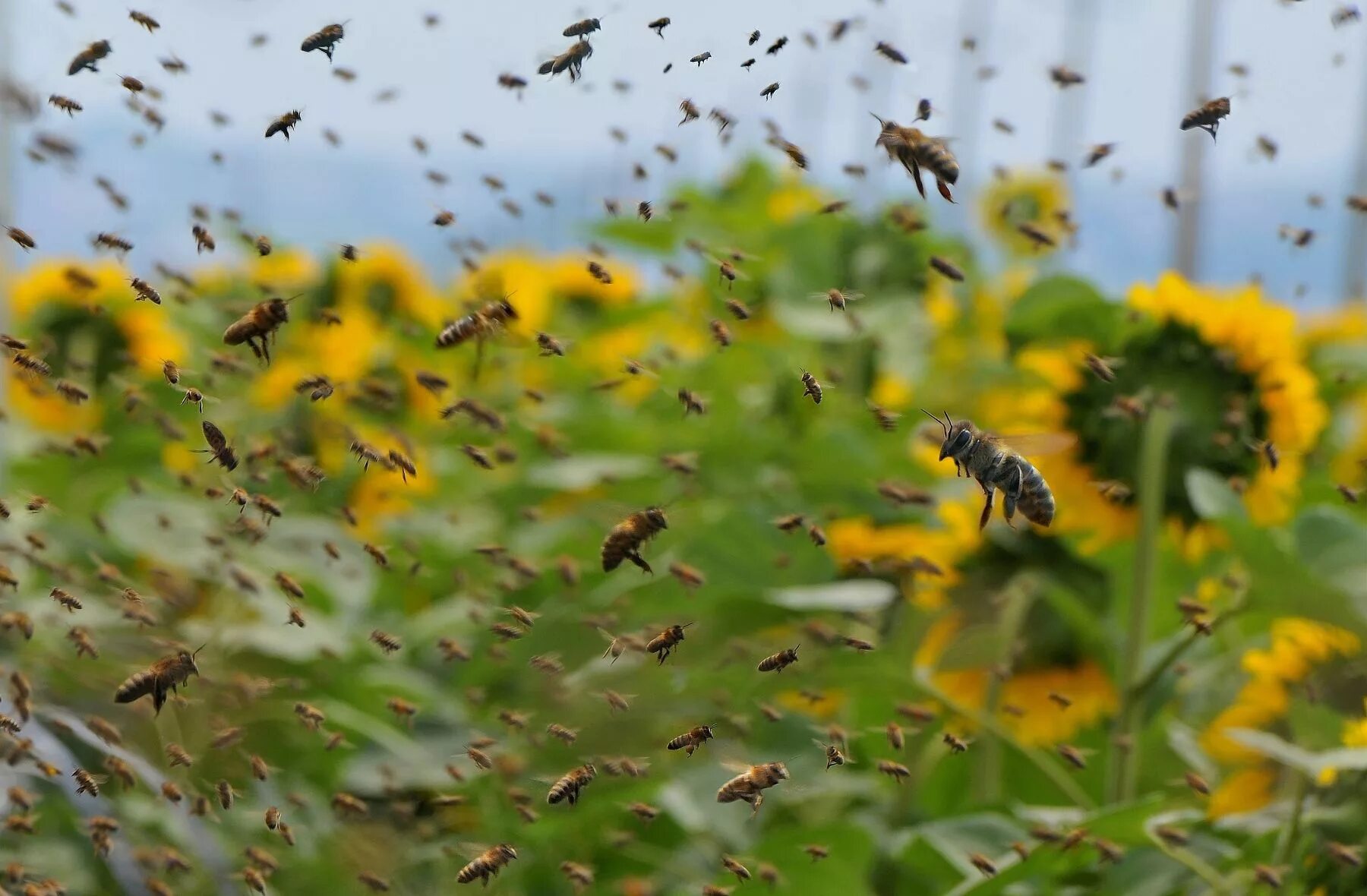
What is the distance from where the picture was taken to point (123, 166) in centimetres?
158

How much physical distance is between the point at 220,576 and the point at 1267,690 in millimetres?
1235

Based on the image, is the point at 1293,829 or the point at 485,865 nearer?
the point at 485,865

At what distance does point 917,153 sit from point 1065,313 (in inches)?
26.0

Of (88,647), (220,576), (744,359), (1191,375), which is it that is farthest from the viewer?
(744,359)

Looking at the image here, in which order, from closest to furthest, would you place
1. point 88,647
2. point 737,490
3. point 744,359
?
1. point 88,647
2. point 737,490
3. point 744,359

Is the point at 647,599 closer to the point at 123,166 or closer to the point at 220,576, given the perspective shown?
the point at 220,576

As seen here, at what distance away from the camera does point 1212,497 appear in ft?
4.42

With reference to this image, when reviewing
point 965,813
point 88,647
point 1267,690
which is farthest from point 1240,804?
point 88,647

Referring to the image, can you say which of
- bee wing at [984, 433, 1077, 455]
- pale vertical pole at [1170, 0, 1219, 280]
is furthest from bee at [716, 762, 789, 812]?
pale vertical pole at [1170, 0, 1219, 280]

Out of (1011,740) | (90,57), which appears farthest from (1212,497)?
(90,57)

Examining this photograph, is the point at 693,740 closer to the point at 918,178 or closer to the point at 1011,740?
the point at 918,178

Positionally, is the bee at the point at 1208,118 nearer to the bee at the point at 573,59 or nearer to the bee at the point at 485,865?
the bee at the point at 573,59

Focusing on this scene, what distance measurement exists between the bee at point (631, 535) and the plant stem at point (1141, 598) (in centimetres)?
64

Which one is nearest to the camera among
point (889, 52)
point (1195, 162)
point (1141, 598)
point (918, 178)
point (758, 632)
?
point (918, 178)
